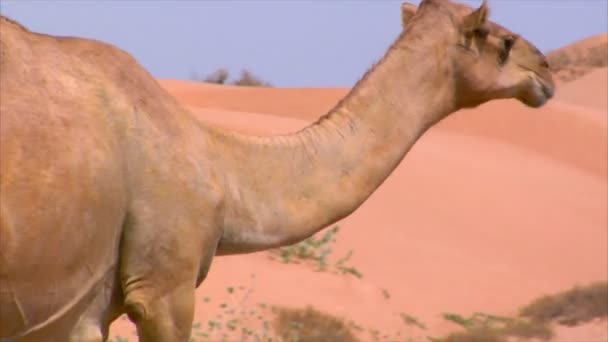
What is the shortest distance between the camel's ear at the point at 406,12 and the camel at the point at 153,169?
267mm

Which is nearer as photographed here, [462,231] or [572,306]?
[572,306]

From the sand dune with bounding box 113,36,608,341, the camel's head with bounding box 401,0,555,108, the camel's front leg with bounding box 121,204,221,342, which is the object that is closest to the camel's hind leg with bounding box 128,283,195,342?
the camel's front leg with bounding box 121,204,221,342

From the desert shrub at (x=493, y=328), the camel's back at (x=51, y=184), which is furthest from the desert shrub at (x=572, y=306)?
the camel's back at (x=51, y=184)

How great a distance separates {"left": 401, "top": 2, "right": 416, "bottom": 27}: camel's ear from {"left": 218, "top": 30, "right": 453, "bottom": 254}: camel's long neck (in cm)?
40

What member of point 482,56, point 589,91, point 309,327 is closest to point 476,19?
point 482,56

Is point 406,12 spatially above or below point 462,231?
above

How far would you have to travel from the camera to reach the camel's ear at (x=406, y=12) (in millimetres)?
7305

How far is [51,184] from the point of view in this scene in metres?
5.32

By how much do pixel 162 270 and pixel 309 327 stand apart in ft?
27.0

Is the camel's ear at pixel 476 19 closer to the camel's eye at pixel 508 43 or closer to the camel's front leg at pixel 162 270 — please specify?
the camel's eye at pixel 508 43

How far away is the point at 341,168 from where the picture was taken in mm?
6648

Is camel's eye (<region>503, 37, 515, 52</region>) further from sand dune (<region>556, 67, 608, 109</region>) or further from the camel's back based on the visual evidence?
sand dune (<region>556, 67, 608, 109</region>)

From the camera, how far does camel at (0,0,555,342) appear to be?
5.34m

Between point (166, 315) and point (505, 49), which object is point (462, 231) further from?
point (166, 315)
